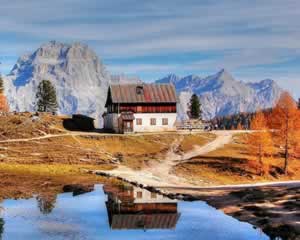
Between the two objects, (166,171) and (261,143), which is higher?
(261,143)

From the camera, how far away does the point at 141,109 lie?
127m

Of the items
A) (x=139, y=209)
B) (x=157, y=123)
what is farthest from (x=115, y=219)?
(x=157, y=123)

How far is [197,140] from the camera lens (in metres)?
117

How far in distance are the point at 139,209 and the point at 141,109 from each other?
234 ft

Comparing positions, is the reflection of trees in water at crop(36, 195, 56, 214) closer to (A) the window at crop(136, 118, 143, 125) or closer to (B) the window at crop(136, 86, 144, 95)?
(A) the window at crop(136, 118, 143, 125)

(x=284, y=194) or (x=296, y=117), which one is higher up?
(x=296, y=117)

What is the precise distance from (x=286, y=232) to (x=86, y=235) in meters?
18.0

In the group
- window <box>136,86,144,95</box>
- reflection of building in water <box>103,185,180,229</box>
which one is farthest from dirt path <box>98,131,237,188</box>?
window <box>136,86,144,95</box>

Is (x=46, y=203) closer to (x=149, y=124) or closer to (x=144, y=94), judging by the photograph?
(x=149, y=124)

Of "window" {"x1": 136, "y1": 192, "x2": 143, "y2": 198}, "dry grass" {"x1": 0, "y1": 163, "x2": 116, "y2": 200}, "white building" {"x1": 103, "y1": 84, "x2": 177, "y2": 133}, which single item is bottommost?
"window" {"x1": 136, "y1": 192, "x2": 143, "y2": 198}

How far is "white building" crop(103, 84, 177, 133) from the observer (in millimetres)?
125062

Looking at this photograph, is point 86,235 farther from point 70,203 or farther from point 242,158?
point 242,158

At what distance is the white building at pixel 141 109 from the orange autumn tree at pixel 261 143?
32.3m

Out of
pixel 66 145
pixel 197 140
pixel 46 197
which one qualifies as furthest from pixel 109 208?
pixel 197 140
